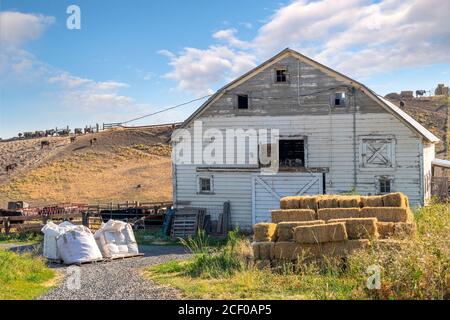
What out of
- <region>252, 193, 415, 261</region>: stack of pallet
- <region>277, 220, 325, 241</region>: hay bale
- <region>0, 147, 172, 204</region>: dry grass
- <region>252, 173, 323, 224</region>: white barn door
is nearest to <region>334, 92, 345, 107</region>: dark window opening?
<region>252, 173, 323, 224</region>: white barn door

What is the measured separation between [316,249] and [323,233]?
0.48 metres

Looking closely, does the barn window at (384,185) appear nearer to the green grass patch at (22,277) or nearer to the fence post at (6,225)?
the green grass patch at (22,277)

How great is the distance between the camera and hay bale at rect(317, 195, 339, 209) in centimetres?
1497

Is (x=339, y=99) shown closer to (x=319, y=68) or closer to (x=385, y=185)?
(x=319, y=68)

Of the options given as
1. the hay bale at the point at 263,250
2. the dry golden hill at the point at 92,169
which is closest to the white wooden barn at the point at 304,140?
the hay bale at the point at 263,250

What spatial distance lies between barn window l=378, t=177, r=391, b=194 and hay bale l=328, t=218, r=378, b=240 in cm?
873

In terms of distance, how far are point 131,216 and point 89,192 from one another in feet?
71.4

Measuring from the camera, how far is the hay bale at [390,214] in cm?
1401

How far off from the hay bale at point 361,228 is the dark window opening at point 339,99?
9710 millimetres

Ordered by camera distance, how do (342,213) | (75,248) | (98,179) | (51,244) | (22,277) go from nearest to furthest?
1. (22,277)
2. (342,213)
3. (75,248)
4. (51,244)
5. (98,179)

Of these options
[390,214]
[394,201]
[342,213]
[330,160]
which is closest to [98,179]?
[330,160]

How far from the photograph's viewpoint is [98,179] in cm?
5203

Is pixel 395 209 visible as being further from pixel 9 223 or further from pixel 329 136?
pixel 9 223
